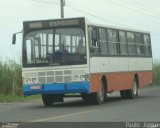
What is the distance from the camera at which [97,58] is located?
24391 millimetres

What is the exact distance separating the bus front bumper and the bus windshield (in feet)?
2.56

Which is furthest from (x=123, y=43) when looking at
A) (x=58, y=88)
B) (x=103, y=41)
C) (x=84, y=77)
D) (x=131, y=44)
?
(x=58, y=88)

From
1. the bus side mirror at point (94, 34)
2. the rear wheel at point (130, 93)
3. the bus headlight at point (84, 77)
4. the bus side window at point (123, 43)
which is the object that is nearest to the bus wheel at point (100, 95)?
the bus headlight at point (84, 77)

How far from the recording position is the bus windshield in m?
23.5

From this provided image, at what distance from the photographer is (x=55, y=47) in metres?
23.7

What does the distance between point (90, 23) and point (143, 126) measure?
8801 millimetres

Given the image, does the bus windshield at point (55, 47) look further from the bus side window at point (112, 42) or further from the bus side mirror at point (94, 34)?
the bus side window at point (112, 42)

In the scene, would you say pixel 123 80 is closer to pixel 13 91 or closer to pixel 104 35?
pixel 104 35

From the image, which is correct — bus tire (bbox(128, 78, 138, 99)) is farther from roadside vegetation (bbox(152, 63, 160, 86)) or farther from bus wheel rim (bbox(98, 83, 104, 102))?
roadside vegetation (bbox(152, 63, 160, 86))

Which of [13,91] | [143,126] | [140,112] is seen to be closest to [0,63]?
[13,91]

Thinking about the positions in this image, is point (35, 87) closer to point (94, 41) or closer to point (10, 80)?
point (94, 41)

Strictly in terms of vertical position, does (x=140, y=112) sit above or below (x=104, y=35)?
below

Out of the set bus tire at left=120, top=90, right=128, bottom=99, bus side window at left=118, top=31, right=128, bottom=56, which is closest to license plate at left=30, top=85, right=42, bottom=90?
bus side window at left=118, top=31, right=128, bottom=56

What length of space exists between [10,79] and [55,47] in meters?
11.6
